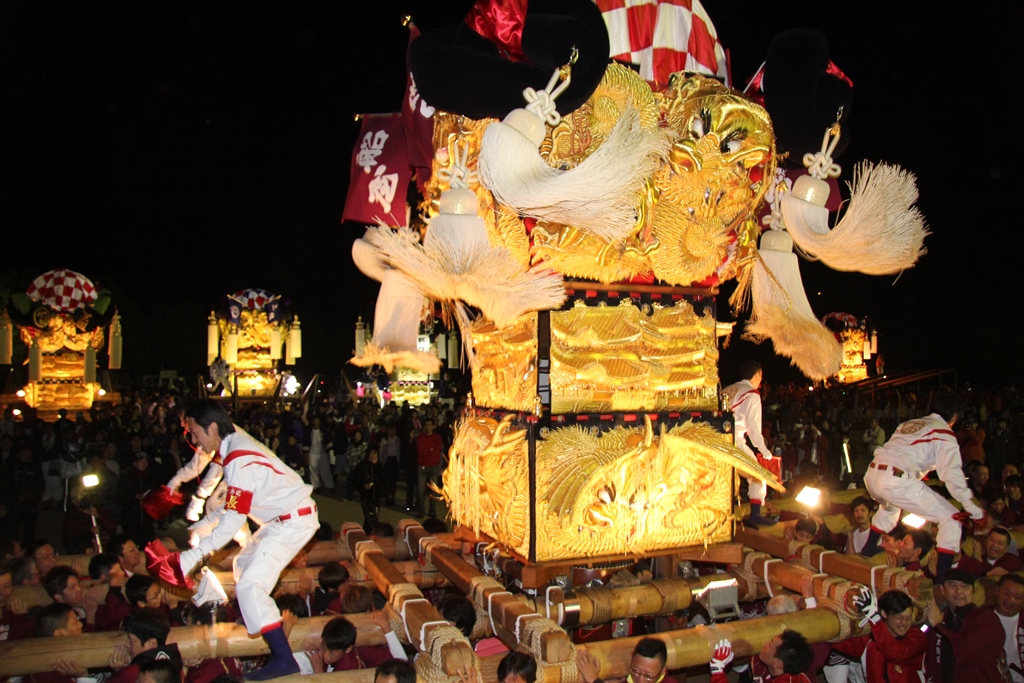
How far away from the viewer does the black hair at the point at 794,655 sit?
142 inches

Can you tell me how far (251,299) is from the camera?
30.4 metres

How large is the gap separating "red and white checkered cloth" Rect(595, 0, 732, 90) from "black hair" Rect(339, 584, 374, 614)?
4000 millimetres

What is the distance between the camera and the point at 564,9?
3848 millimetres

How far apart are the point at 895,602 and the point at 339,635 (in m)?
3.12

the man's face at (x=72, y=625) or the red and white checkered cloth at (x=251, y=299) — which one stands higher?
the red and white checkered cloth at (x=251, y=299)

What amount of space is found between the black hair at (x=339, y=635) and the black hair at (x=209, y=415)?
131 centimetres

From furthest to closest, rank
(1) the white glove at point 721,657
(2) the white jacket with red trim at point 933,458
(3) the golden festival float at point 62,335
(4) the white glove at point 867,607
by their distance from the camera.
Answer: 1. (3) the golden festival float at point 62,335
2. (2) the white jacket with red trim at point 933,458
3. (4) the white glove at point 867,607
4. (1) the white glove at point 721,657

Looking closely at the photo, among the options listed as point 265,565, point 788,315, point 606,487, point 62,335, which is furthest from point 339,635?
point 62,335

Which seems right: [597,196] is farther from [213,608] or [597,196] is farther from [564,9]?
[213,608]

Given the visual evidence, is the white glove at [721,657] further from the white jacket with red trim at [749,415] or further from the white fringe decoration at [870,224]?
the white jacket with red trim at [749,415]

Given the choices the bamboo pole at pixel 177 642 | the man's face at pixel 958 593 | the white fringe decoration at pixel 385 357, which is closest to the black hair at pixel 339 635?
the bamboo pole at pixel 177 642

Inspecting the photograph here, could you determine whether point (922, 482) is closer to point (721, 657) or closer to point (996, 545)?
point (996, 545)

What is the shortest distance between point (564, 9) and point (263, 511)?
3.33m

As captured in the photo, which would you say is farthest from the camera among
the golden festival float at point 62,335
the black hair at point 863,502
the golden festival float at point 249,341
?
the golden festival float at point 249,341
